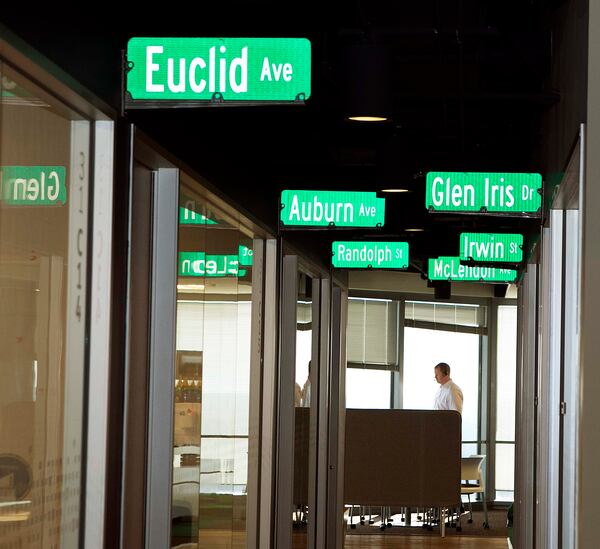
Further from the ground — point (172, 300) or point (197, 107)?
point (197, 107)

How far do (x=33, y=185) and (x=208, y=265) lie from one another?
1.92 metres

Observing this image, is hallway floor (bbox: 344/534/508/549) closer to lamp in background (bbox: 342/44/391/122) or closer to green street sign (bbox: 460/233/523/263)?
green street sign (bbox: 460/233/523/263)

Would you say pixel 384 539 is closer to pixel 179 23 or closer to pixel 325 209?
pixel 325 209

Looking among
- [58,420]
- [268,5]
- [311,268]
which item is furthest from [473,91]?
[58,420]

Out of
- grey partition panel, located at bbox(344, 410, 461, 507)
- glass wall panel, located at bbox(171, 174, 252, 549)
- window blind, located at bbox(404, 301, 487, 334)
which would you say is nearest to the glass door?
glass wall panel, located at bbox(171, 174, 252, 549)

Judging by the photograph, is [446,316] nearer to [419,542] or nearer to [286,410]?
[419,542]

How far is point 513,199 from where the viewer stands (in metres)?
5.27

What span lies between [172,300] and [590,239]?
1665mm

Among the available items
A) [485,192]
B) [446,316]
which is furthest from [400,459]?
[485,192]

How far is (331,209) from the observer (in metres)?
6.11

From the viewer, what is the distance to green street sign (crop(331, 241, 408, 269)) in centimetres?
834

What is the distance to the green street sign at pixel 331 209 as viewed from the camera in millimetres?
6059

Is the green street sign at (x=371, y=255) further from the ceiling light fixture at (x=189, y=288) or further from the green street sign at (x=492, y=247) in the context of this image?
the ceiling light fixture at (x=189, y=288)

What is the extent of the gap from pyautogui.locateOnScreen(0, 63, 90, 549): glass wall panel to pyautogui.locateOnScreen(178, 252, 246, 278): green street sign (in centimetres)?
113
